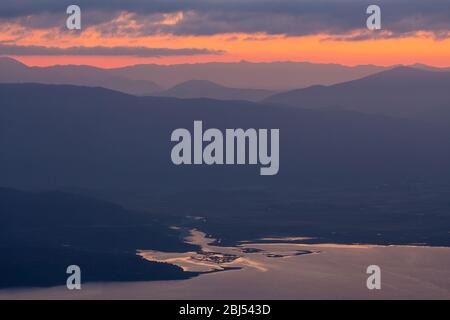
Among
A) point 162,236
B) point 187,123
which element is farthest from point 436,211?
point 187,123

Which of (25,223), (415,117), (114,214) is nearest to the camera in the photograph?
(25,223)

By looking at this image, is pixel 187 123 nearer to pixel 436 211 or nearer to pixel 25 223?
pixel 436 211

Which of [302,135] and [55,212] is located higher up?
[302,135]

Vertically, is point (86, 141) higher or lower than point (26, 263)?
higher

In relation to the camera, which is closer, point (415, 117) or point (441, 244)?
point (441, 244)

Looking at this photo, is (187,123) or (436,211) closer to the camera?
(436,211)

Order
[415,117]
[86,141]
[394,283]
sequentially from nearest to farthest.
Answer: [394,283] < [86,141] < [415,117]

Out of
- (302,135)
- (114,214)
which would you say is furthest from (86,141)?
(114,214)

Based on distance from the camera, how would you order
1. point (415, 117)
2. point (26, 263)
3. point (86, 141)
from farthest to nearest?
point (415, 117) → point (86, 141) → point (26, 263)
